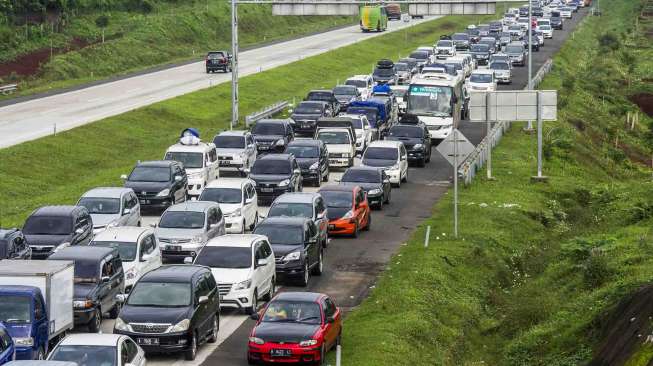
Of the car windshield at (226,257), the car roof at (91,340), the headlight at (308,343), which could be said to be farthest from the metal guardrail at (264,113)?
the car roof at (91,340)

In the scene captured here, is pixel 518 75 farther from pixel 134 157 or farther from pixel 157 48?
pixel 134 157

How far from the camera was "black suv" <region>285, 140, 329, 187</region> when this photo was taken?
176 feet

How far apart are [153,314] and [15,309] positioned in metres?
2.83

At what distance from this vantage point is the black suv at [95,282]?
30.3m

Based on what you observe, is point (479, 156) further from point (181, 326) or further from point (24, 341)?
point (24, 341)

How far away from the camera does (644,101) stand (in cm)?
11425

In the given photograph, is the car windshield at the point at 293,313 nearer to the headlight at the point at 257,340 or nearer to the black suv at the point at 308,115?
the headlight at the point at 257,340

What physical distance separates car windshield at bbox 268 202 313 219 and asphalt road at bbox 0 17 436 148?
94.6ft

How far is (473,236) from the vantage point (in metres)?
44.7

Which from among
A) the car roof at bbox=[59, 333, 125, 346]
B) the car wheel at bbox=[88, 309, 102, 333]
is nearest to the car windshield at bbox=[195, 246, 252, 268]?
the car wheel at bbox=[88, 309, 102, 333]

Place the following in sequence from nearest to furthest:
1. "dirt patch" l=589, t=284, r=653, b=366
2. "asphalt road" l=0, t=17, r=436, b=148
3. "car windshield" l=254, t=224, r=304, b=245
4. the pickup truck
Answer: the pickup truck, "dirt patch" l=589, t=284, r=653, b=366, "car windshield" l=254, t=224, r=304, b=245, "asphalt road" l=0, t=17, r=436, b=148

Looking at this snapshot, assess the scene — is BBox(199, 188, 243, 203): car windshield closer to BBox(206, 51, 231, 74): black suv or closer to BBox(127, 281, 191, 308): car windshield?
BBox(127, 281, 191, 308): car windshield

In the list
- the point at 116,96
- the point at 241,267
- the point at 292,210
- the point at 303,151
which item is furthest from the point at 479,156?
the point at 116,96

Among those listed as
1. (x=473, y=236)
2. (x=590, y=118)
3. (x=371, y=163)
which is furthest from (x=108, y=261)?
(x=590, y=118)
